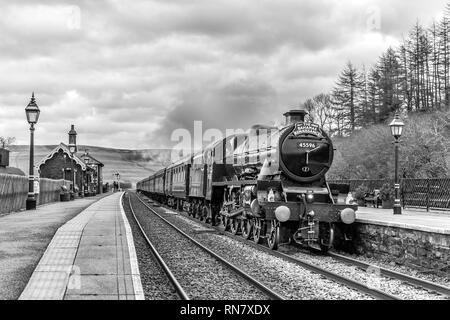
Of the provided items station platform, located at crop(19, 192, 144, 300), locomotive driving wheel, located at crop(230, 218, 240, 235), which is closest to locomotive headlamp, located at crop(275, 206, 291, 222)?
station platform, located at crop(19, 192, 144, 300)

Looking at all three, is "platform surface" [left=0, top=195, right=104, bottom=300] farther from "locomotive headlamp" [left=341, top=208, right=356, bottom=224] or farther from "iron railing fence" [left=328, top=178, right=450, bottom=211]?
"iron railing fence" [left=328, top=178, right=450, bottom=211]

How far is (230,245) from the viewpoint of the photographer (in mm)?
12617

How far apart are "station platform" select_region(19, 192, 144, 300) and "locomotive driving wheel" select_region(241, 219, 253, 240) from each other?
3.22 meters

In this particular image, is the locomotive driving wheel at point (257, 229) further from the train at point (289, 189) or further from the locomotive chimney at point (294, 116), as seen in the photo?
the locomotive chimney at point (294, 116)

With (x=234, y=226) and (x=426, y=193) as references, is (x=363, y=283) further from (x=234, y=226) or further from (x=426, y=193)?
(x=426, y=193)

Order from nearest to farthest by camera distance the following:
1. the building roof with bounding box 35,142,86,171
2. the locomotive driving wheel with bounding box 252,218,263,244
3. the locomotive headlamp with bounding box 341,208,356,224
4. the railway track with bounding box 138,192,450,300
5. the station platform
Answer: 1. the station platform
2. the railway track with bounding box 138,192,450,300
3. the locomotive headlamp with bounding box 341,208,356,224
4. the locomotive driving wheel with bounding box 252,218,263,244
5. the building roof with bounding box 35,142,86,171

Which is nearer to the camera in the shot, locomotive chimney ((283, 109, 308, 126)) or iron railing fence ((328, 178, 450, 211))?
locomotive chimney ((283, 109, 308, 126))

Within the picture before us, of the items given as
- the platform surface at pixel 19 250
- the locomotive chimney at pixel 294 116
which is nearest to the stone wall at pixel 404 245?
the locomotive chimney at pixel 294 116

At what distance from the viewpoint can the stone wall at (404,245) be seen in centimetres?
877

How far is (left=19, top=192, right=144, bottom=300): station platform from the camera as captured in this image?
6168 mm

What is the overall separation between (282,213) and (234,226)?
437 cm

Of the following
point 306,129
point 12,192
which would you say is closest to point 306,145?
point 306,129

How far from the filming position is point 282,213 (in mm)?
10906

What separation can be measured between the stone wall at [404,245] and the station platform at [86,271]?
5.16 m
